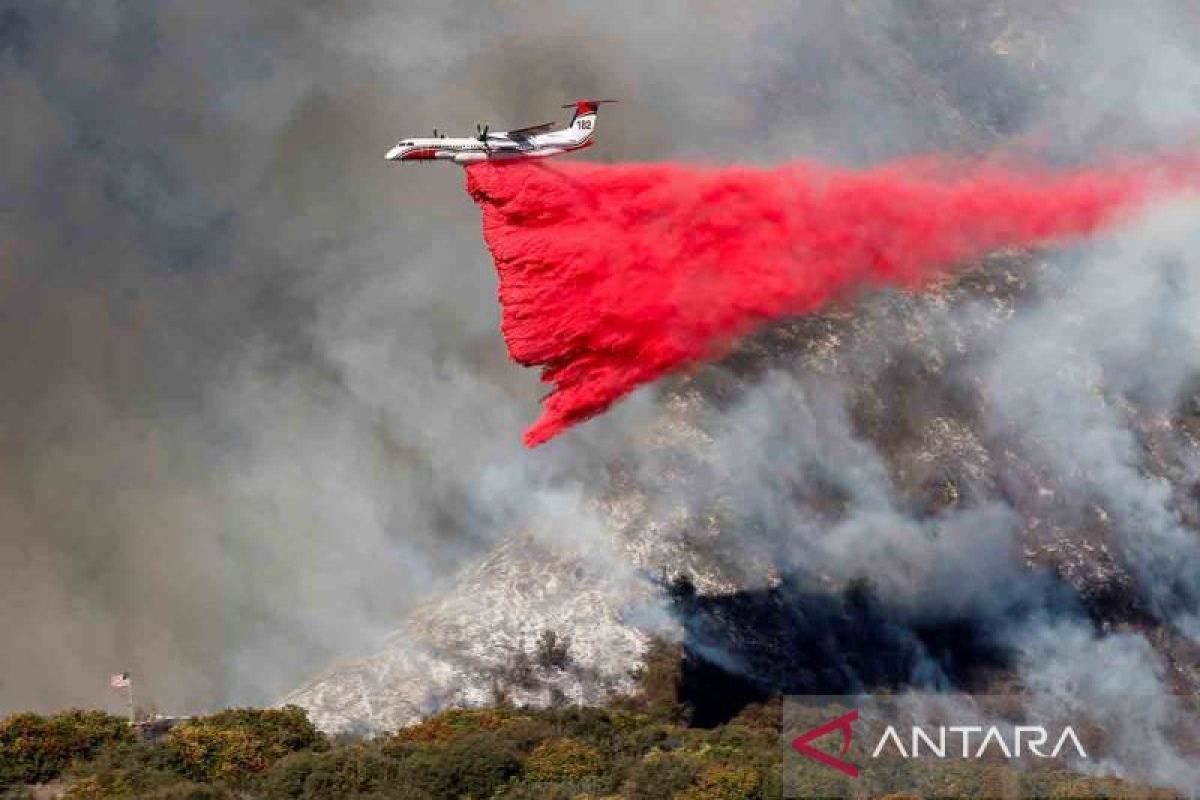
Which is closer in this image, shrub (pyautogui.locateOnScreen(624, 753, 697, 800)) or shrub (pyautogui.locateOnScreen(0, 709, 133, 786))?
shrub (pyautogui.locateOnScreen(624, 753, 697, 800))

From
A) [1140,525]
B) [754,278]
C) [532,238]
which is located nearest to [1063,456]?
[1140,525]

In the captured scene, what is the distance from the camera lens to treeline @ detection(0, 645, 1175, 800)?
98.4 m

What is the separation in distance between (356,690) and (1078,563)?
1605 inches

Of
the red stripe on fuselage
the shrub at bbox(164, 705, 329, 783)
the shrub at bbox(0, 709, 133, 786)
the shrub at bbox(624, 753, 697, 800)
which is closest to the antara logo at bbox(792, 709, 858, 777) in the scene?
the shrub at bbox(624, 753, 697, 800)

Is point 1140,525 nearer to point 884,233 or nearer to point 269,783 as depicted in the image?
point 884,233

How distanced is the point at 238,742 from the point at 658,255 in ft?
86.0

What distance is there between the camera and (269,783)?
10044cm

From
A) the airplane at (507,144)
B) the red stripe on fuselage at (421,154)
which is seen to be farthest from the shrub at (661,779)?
the red stripe on fuselage at (421,154)

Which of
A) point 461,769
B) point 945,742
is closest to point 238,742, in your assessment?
point 461,769

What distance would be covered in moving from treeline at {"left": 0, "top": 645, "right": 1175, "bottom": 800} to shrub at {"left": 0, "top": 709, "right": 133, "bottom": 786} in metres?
0.07

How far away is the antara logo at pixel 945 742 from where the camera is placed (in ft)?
354

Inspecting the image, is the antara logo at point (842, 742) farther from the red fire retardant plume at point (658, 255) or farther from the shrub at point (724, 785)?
the red fire retardant plume at point (658, 255)

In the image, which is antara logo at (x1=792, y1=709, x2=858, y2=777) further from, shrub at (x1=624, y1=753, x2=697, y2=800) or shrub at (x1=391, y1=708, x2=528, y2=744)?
shrub at (x1=391, y1=708, x2=528, y2=744)

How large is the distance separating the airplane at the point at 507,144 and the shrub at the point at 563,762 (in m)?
24.5
